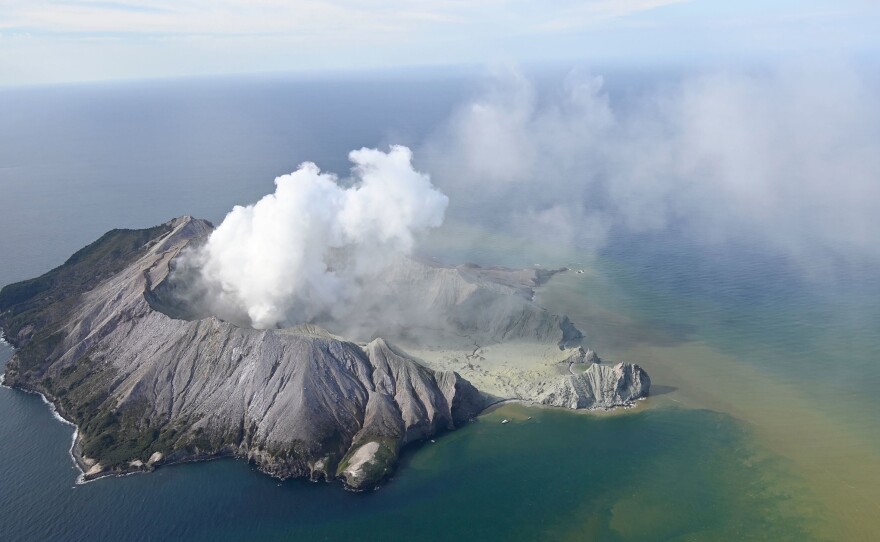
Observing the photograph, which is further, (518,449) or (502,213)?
(502,213)

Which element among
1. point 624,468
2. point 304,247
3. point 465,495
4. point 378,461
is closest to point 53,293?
point 304,247

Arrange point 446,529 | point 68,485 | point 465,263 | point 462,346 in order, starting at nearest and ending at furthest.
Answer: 1. point 446,529
2. point 68,485
3. point 462,346
4. point 465,263

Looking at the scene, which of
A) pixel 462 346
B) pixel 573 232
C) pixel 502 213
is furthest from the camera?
pixel 502 213

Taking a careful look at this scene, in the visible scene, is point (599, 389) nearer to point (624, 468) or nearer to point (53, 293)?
point (624, 468)

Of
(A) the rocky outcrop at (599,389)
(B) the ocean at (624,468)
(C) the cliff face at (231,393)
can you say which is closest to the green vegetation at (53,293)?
(C) the cliff face at (231,393)

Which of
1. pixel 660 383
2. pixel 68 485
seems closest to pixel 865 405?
pixel 660 383

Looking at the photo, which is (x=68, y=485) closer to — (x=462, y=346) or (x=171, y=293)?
(x=171, y=293)

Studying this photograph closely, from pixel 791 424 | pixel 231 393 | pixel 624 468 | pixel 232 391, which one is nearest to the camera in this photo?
pixel 624 468
